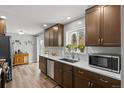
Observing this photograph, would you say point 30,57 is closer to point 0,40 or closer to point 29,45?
point 29,45

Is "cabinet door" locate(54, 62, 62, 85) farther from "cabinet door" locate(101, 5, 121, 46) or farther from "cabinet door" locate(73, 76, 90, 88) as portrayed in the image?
"cabinet door" locate(101, 5, 121, 46)

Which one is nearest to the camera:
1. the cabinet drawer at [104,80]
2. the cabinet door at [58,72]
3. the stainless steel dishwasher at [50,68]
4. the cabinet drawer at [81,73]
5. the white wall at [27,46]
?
the cabinet drawer at [104,80]

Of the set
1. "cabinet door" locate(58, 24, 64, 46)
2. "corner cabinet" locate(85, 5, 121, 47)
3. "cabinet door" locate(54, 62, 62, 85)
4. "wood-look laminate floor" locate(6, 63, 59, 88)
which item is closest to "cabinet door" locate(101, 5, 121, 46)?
"corner cabinet" locate(85, 5, 121, 47)

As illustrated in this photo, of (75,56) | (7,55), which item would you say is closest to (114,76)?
(75,56)

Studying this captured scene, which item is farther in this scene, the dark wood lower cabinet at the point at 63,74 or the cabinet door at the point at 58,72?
the cabinet door at the point at 58,72

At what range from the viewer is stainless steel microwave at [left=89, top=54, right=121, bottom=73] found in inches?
80.6

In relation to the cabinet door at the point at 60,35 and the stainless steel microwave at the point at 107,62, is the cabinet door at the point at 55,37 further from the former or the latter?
the stainless steel microwave at the point at 107,62

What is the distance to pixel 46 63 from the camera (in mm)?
5332

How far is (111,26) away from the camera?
7.40ft

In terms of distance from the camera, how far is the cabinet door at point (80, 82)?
2.59 m

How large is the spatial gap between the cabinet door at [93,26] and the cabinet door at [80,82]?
820mm

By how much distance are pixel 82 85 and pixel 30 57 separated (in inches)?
301

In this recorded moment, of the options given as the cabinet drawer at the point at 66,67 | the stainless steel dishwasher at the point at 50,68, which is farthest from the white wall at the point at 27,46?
the cabinet drawer at the point at 66,67

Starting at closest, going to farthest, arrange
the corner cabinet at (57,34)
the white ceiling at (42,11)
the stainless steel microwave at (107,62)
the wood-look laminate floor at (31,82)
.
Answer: the stainless steel microwave at (107,62) → the white ceiling at (42,11) → the wood-look laminate floor at (31,82) → the corner cabinet at (57,34)
